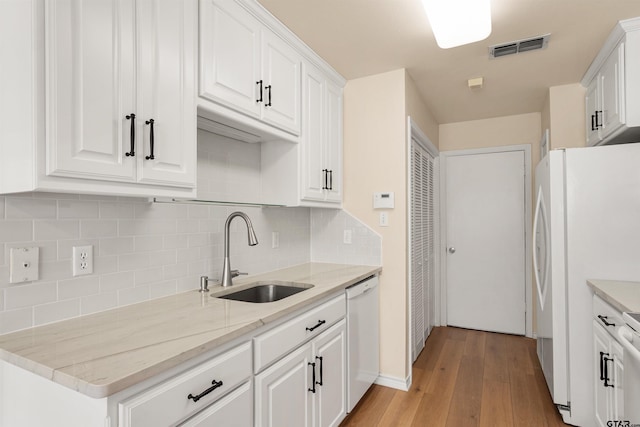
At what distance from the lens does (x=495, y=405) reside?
240cm

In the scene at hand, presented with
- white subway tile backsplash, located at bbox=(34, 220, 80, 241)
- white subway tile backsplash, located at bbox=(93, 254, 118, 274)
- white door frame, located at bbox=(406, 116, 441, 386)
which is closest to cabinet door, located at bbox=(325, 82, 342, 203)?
white door frame, located at bbox=(406, 116, 441, 386)

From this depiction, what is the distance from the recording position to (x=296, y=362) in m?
1.62

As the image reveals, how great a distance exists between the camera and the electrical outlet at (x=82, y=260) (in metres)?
1.36

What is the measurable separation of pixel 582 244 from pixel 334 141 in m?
1.78

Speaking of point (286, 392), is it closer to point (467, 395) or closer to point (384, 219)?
point (384, 219)

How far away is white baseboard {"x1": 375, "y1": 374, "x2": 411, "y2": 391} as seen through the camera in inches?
103

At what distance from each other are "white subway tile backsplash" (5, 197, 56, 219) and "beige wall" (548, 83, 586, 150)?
3510 millimetres

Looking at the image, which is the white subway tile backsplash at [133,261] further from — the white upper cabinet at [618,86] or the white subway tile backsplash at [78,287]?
the white upper cabinet at [618,86]

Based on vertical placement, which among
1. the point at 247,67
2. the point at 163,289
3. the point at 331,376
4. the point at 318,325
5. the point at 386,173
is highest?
the point at 247,67

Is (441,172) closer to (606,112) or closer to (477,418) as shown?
(606,112)

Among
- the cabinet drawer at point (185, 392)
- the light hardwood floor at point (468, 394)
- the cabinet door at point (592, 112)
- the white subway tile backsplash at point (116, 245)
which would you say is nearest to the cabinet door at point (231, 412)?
the cabinet drawer at point (185, 392)

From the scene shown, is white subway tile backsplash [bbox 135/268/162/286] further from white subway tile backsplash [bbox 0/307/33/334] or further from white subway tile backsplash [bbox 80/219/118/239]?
white subway tile backsplash [bbox 0/307/33/334]

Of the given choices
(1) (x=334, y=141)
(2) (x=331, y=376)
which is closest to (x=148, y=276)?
(2) (x=331, y=376)

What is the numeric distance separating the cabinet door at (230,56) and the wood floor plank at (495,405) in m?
2.37
